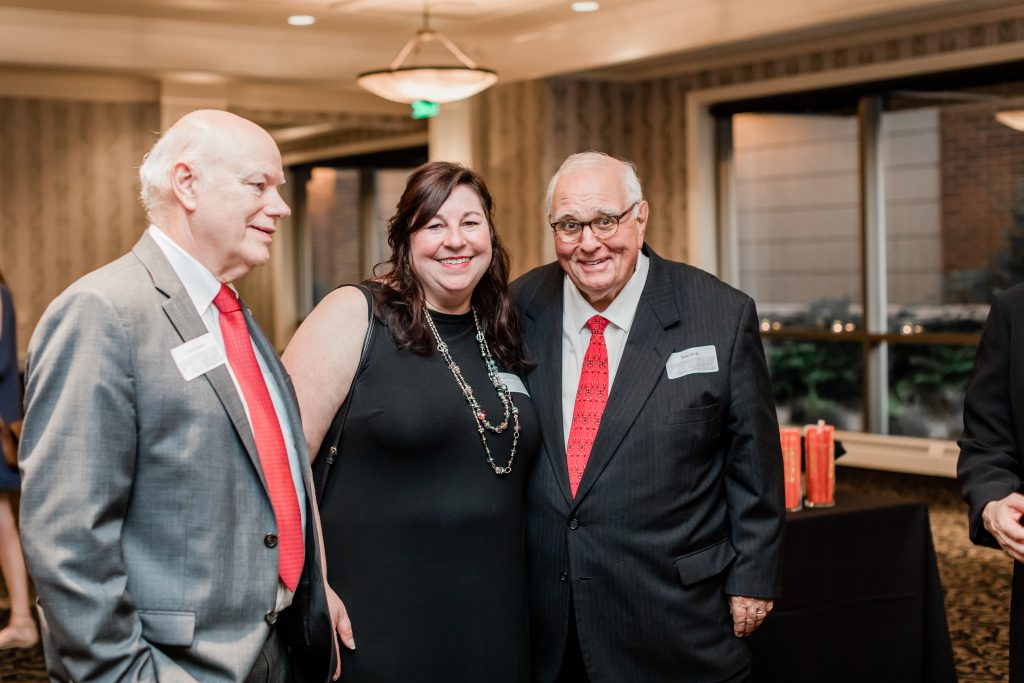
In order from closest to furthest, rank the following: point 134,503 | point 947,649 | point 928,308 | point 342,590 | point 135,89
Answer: point 134,503 < point 342,590 < point 947,649 < point 928,308 < point 135,89

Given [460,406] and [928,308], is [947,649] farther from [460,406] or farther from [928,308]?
[928,308]

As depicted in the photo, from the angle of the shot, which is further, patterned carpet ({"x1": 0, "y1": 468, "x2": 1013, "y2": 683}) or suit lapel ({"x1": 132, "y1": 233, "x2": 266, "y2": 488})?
patterned carpet ({"x1": 0, "y1": 468, "x2": 1013, "y2": 683})

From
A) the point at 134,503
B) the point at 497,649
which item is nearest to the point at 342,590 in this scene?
the point at 497,649

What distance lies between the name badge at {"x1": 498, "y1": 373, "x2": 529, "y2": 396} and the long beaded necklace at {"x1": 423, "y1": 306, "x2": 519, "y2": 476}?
0.05 feet

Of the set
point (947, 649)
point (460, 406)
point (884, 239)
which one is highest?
point (884, 239)

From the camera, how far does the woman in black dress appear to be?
220cm

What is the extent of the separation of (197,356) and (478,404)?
76 cm

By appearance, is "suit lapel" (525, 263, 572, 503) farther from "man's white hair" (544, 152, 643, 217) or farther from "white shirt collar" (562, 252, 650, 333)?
"man's white hair" (544, 152, 643, 217)

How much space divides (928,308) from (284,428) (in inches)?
286

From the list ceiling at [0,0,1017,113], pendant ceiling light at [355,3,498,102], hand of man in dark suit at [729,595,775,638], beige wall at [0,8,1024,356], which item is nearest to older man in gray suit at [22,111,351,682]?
hand of man in dark suit at [729,595,775,638]

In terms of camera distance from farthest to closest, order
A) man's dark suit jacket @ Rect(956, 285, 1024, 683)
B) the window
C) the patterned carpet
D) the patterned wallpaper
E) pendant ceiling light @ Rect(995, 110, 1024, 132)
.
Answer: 1. the patterned wallpaper
2. the window
3. pendant ceiling light @ Rect(995, 110, 1024, 132)
4. the patterned carpet
5. man's dark suit jacket @ Rect(956, 285, 1024, 683)

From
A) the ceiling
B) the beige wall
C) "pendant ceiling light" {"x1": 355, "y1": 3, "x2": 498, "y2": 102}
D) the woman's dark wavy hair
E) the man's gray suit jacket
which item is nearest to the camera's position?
the man's gray suit jacket

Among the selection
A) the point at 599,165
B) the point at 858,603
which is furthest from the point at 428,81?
the point at 599,165

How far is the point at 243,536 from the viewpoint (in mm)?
1681
